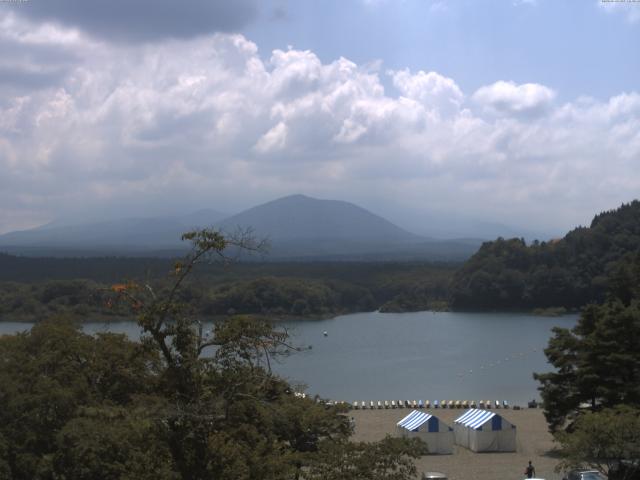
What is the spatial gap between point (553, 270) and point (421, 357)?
83.2 ft

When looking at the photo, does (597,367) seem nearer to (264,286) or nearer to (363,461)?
(363,461)

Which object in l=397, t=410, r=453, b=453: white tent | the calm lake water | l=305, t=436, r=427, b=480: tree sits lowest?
the calm lake water

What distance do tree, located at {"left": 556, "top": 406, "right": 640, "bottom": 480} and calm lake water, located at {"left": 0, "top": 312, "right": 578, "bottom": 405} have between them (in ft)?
29.5

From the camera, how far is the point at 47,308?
50.4 meters

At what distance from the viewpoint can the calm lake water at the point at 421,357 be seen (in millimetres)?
27797

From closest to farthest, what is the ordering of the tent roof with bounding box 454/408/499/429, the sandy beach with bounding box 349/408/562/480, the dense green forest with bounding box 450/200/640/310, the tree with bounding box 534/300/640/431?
the sandy beach with bounding box 349/408/562/480 < the tree with bounding box 534/300/640/431 < the tent roof with bounding box 454/408/499/429 < the dense green forest with bounding box 450/200/640/310

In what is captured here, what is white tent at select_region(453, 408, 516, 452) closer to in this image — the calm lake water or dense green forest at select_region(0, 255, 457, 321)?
the calm lake water

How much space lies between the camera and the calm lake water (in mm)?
27797

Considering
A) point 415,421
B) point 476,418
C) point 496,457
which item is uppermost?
point 476,418

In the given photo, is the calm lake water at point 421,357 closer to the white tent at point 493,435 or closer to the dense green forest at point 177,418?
the white tent at point 493,435

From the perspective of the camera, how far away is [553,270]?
2315 inches

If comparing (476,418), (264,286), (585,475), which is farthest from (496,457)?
(264,286)

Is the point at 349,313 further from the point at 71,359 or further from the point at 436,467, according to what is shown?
the point at 71,359

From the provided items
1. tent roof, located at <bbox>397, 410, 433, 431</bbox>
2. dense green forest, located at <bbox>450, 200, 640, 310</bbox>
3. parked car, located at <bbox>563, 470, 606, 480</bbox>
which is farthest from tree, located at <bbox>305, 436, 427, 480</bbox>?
dense green forest, located at <bbox>450, 200, 640, 310</bbox>
